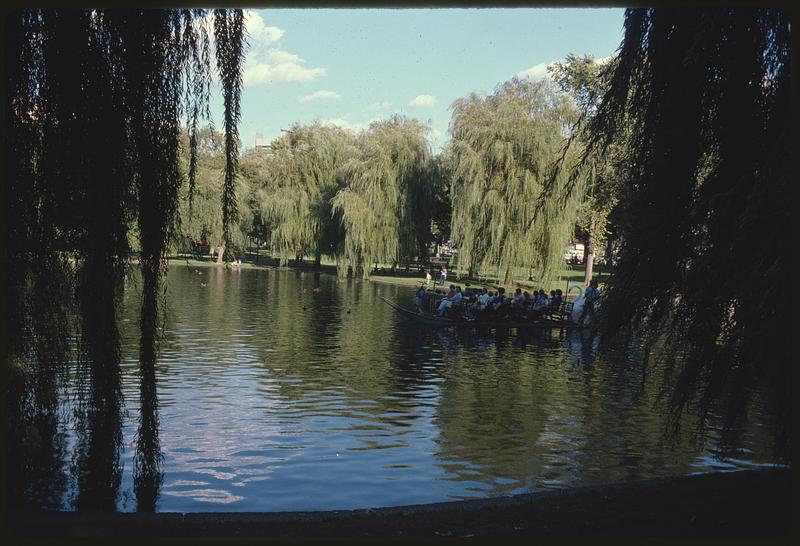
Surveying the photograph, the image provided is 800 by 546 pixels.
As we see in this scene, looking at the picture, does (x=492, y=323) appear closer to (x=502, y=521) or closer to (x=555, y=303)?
(x=555, y=303)

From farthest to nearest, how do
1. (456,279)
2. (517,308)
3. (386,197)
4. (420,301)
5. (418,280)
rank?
1. (456,279)
2. (418,280)
3. (386,197)
4. (420,301)
5. (517,308)

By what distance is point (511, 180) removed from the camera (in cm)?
3497

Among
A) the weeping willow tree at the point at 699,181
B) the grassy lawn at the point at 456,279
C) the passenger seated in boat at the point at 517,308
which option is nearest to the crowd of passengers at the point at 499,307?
the passenger seated in boat at the point at 517,308

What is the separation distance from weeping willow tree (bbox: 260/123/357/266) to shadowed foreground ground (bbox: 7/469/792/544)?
40.5 meters

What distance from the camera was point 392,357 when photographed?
19.2m

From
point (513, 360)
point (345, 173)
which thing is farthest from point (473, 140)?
point (513, 360)

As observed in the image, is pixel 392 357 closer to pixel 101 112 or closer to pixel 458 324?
pixel 458 324

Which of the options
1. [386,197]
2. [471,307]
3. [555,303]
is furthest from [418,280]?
[471,307]

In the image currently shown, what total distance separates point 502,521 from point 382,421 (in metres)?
6.49

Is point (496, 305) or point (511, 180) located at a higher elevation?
point (511, 180)

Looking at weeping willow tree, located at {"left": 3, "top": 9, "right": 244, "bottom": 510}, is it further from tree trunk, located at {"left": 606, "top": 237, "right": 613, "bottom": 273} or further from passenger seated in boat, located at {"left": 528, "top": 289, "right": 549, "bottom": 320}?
passenger seated in boat, located at {"left": 528, "top": 289, "right": 549, "bottom": 320}

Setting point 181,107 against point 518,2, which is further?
point 181,107

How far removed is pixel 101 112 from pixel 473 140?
30.6 m

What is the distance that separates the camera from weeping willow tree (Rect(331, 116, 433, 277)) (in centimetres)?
4288
